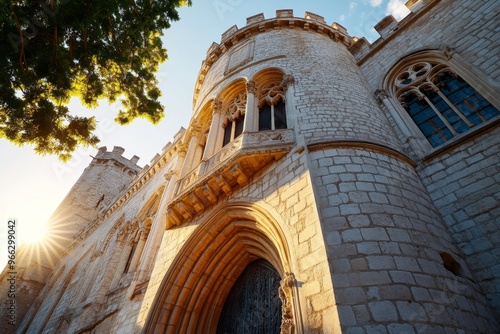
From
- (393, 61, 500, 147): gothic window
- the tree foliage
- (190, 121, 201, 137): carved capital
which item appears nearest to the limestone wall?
(393, 61, 500, 147): gothic window

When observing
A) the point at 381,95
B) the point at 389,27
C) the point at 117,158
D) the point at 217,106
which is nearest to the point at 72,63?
the point at 217,106

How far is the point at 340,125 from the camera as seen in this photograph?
5590mm

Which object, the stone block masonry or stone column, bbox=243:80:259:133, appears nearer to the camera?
the stone block masonry

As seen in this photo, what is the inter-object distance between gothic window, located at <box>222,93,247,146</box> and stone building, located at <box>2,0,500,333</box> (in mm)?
58

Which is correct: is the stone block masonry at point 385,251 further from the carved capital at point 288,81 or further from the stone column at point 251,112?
the carved capital at point 288,81

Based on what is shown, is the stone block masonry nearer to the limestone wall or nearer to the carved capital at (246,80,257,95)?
the limestone wall

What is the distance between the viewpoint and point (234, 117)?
825 cm

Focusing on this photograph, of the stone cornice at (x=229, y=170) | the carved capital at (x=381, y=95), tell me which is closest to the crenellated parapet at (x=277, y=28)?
the carved capital at (x=381, y=95)

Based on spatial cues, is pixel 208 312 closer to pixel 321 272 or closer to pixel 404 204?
pixel 321 272

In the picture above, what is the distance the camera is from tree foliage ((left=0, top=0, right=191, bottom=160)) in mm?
4941

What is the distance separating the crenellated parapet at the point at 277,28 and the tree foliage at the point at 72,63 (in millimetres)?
4784

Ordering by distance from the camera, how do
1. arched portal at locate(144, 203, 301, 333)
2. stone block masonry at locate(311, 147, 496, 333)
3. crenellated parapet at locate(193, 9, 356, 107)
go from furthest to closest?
crenellated parapet at locate(193, 9, 356, 107) < arched portal at locate(144, 203, 301, 333) < stone block masonry at locate(311, 147, 496, 333)

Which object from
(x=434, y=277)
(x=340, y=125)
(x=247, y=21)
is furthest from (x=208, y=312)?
(x=247, y=21)

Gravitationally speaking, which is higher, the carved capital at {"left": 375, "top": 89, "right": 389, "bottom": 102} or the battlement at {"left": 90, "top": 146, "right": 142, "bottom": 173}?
the battlement at {"left": 90, "top": 146, "right": 142, "bottom": 173}
